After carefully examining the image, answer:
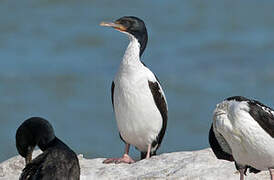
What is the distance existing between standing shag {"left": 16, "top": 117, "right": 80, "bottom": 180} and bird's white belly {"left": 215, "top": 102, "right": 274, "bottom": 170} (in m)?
2.04

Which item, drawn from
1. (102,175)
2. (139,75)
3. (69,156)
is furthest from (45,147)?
(139,75)

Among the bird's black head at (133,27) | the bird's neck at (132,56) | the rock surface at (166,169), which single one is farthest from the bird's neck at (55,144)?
the bird's black head at (133,27)

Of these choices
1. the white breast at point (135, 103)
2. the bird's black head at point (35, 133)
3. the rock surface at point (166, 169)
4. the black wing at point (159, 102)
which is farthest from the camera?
the black wing at point (159, 102)

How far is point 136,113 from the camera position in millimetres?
15133

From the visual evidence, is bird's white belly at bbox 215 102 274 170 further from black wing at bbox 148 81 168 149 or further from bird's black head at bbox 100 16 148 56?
bird's black head at bbox 100 16 148 56

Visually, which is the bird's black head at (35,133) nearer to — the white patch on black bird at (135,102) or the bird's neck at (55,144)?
the bird's neck at (55,144)

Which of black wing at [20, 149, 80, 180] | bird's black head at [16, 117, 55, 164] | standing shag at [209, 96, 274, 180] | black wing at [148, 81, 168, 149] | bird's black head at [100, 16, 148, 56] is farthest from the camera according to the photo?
bird's black head at [100, 16, 148, 56]

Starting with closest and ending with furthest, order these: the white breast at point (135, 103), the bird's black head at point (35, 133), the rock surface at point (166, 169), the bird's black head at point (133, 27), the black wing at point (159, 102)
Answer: the bird's black head at point (35, 133)
the rock surface at point (166, 169)
the white breast at point (135, 103)
the black wing at point (159, 102)
the bird's black head at point (133, 27)

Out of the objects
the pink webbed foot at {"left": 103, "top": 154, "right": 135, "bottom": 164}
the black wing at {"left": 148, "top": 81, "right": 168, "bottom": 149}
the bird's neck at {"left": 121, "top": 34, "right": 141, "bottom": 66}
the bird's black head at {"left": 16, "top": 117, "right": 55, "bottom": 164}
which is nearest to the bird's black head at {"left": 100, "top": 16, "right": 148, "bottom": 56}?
the bird's neck at {"left": 121, "top": 34, "right": 141, "bottom": 66}

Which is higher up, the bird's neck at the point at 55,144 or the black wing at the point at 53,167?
the bird's neck at the point at 55,144

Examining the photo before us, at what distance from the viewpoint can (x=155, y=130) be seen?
15484 millimetres

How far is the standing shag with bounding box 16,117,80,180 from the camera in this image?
1066 centimetres

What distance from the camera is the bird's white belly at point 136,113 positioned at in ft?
48.9

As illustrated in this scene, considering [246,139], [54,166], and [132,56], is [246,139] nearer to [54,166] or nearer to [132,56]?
[54,166]
